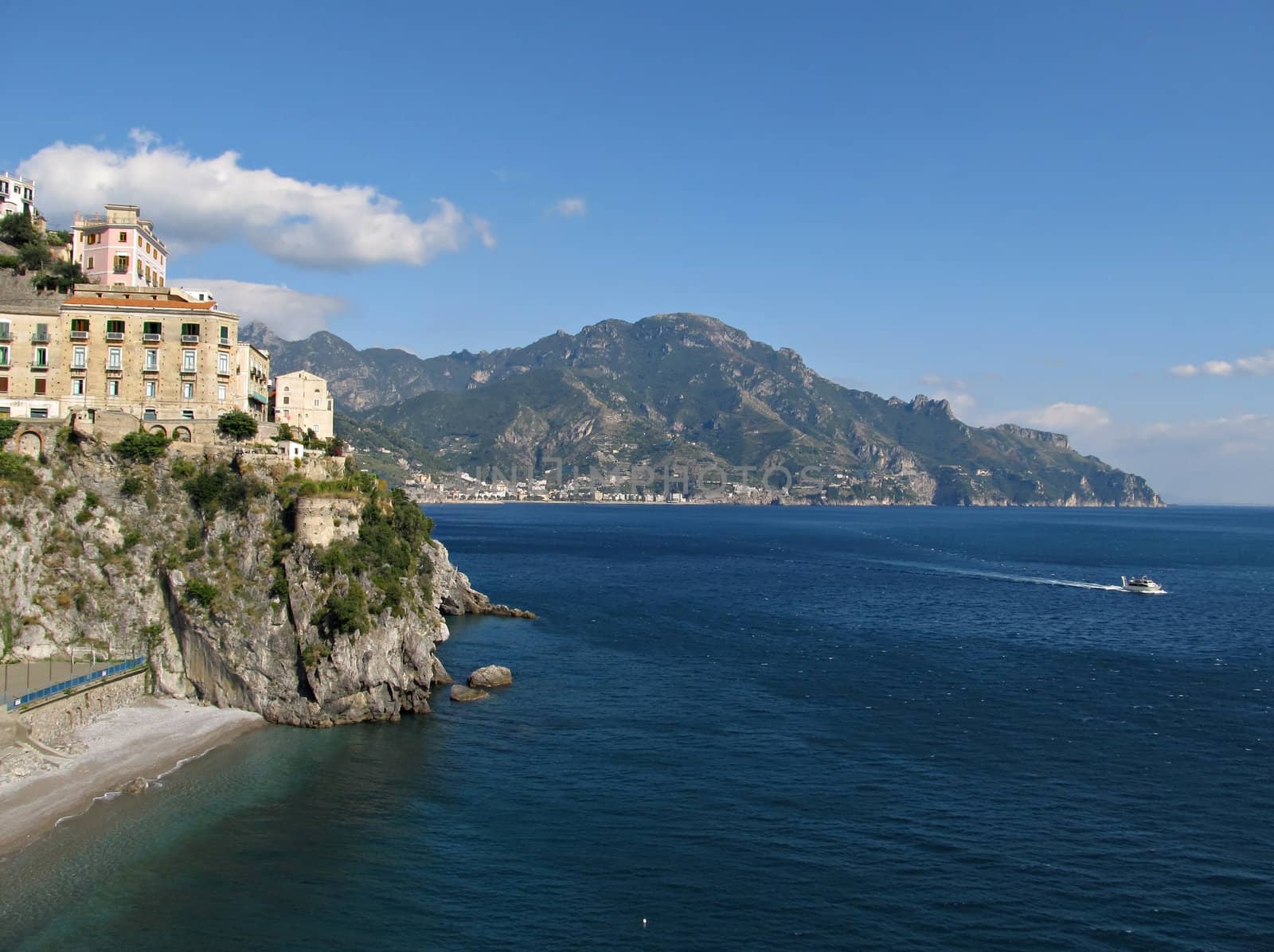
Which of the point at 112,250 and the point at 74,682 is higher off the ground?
the point at 112,250

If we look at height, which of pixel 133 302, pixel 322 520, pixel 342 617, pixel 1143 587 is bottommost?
pixel 1143 587

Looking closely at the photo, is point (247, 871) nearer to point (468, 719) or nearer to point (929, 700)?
point (468, 719)

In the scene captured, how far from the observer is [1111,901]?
4206 cm

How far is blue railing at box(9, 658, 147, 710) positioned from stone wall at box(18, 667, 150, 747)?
0.54 metres

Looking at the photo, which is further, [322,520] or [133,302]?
[133,302]

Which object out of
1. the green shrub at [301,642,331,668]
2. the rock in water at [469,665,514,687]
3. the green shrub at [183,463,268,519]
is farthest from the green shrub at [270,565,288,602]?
the rock in water at [469,665,514,687]

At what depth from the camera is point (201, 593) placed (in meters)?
66.8

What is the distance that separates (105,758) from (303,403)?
5071 centimetres

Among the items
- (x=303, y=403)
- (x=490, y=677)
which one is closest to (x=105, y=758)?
(x=490, y=677)

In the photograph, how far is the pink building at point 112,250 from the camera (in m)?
91.9

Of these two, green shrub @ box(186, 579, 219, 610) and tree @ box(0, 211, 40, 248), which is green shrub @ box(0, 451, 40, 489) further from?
tree @ box(0, 211, 40, 248)

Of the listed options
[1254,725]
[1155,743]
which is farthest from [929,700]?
[1254,725]

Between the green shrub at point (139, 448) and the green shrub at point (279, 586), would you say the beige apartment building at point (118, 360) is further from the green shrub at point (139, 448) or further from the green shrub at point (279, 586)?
the green shrub at point (279, 586)

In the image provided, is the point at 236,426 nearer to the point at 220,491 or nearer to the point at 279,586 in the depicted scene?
the point at 220,491
